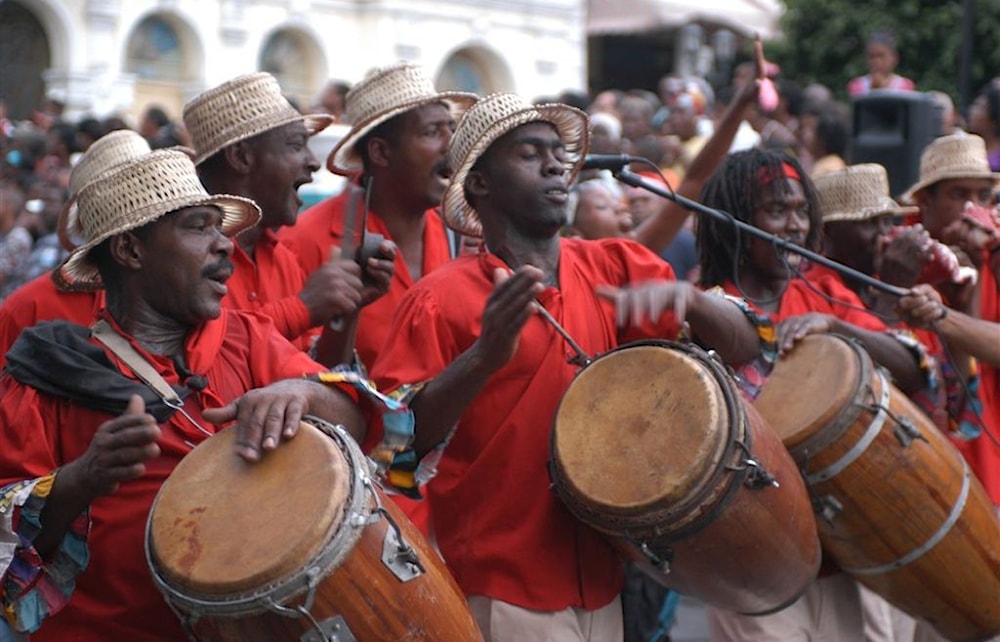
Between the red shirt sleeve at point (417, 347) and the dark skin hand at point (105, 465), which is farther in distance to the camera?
the red shirt sleeve at point (417, 347)

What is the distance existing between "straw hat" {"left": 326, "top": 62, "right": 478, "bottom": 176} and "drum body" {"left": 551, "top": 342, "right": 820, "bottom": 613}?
1.94m

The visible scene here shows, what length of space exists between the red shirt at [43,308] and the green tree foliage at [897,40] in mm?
17943

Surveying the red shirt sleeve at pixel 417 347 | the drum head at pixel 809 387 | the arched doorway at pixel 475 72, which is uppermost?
the red shirt sleeve at pixel 417 347

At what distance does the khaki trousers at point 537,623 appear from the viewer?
4.40 m

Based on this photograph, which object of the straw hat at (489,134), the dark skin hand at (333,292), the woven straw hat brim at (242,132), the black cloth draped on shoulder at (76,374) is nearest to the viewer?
the black cloth draped on shoulder at (76,374)

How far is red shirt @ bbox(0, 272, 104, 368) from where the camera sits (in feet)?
16.5

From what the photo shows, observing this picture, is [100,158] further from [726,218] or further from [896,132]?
[896,132]

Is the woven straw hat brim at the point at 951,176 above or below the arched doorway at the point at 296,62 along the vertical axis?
above

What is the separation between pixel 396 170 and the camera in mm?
5965

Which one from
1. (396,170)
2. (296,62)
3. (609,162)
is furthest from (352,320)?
(296,62)

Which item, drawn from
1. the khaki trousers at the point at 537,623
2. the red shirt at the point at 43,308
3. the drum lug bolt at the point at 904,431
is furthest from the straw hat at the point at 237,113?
the drum lug bolt at the point at 904,431

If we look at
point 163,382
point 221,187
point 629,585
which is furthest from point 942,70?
point 163,382

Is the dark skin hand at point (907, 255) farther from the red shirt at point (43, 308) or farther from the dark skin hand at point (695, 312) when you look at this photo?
the red shirt at point (43, 308)

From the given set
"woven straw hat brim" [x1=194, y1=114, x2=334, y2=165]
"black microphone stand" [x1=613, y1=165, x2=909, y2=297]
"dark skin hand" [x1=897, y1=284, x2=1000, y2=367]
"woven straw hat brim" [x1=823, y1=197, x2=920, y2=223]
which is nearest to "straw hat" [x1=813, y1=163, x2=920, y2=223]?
"woven straw hat brim" [x1=823, y1=197, x2=920, y2=223]
